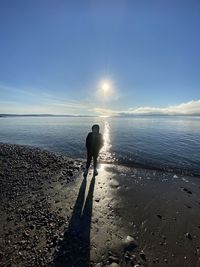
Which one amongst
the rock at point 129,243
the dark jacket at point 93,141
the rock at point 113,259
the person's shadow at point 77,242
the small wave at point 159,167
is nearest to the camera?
the person's shadow at point 77,242

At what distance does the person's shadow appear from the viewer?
616 cm

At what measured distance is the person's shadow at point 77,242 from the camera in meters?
6.16

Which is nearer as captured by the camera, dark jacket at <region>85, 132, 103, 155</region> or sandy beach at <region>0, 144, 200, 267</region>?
sandy beach at <region>0, 144, 200, 267</region>

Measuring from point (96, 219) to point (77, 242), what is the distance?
1.66m

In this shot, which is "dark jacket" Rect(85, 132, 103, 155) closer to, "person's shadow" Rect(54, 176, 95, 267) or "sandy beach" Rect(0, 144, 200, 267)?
"sandy beach" Rect(0, 144, 200, 267)

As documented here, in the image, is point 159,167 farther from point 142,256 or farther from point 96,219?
point 142,256

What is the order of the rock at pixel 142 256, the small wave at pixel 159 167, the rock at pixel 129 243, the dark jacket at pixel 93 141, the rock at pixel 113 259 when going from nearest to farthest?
the rock at pixel 113 259, the rock at pixel 142 256, the rock at pixel 129 243, the dark jacket at pixel 93 141, the small wave at pixel 159 167

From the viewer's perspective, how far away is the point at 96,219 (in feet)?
27.7

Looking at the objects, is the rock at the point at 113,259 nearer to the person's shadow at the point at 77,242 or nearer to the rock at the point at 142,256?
→ the person's shadow at the point at 77,242

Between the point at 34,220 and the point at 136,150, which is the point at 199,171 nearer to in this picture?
the point at 136,150

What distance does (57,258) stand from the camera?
6.22 metres

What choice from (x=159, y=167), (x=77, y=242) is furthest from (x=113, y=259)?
(x=159, y=167)

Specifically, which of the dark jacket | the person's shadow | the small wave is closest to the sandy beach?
the person's shadow

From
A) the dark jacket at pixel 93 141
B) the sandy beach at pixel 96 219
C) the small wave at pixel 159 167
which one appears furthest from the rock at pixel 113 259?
the small wave at pixel 159 167
